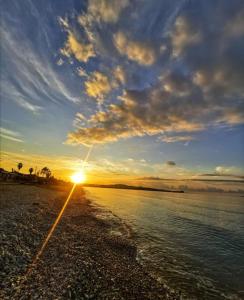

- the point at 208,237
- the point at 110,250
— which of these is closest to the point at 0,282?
the point at 110,250

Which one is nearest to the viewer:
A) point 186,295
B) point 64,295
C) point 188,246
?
point 64,295

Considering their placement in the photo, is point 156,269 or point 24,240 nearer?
point 156,269

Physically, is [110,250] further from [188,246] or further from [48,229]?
[188,246]

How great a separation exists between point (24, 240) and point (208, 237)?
81.6 ft

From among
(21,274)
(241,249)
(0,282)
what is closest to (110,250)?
(21,274)

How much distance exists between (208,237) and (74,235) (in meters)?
19.9

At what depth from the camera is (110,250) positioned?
17484 millimetres

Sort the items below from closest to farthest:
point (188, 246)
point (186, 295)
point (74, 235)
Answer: point (186, 295), point (74, 235), point (188, 246)

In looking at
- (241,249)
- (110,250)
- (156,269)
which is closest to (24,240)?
(110,250)

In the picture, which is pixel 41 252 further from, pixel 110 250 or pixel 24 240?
pixel 110 250

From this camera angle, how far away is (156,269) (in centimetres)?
1509

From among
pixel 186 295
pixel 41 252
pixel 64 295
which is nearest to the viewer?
pixel 64 295

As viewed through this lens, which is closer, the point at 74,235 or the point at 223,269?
the point at 223,269

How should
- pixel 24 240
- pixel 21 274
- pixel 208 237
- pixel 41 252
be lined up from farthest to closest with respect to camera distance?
1. pixel 208 237
2. pixel 24 240
3. pixel 41 252
4. pixel 21 274
